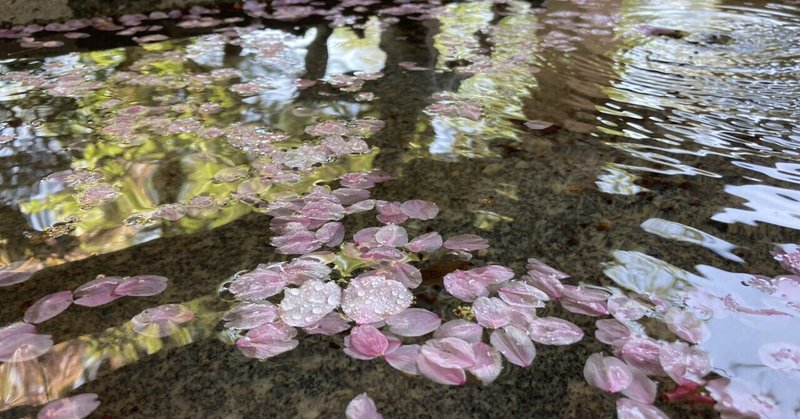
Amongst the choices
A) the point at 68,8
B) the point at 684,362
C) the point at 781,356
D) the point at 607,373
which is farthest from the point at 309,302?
the point at 68,8

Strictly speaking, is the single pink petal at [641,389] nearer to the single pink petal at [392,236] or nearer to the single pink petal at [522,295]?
the single pink petal at [522,295]

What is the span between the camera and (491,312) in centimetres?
111

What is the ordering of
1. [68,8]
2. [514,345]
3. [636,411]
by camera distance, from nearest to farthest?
1. [636,411]
2. [514,345]
3. [68,8]

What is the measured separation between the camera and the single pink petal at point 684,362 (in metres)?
0.97

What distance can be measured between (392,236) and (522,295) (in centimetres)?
36

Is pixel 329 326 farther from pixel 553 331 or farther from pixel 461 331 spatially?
pixel 553 331

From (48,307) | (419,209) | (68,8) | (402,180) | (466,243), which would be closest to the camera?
(48,307)

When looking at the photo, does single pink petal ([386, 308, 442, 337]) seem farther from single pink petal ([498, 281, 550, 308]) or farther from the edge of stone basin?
the edge of stone basin

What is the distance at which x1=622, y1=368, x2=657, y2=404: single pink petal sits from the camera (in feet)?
3.06

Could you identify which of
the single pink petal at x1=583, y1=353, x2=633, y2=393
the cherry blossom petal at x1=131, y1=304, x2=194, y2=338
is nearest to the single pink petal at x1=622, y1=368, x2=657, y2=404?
the single pink petal at x1=583, y1=353, x2=633, y2=393

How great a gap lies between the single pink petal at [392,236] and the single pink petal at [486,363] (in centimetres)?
38

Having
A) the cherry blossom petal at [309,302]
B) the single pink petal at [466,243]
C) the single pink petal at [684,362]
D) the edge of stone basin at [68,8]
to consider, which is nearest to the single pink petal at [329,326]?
the cherry blossom petal at [309,302]

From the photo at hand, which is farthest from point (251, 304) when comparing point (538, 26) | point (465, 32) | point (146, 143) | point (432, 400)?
point (538, 26)

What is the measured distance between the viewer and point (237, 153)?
1.83 m
